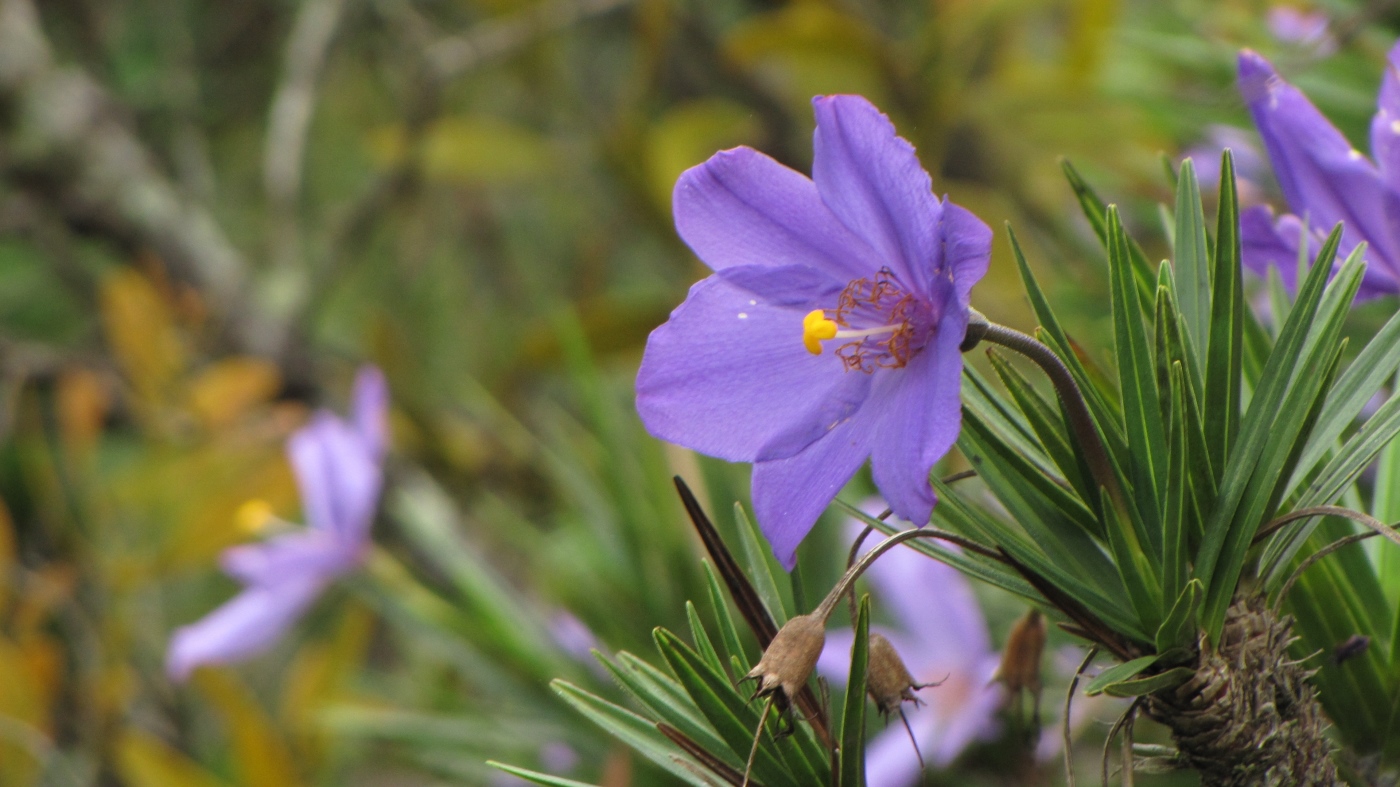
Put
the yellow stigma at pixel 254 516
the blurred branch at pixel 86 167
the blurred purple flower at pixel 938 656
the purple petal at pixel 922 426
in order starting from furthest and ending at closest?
the blurred branch at pixel 86 167 → the yellow stigma at pixel 254 516 → the blurred purple flower at pixel 938 656 → the purple petal at pixel 922 426

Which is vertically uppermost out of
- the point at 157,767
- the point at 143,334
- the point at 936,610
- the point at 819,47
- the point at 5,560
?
the point at 819,47

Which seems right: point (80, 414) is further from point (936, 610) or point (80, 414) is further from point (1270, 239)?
point (1270, 239)

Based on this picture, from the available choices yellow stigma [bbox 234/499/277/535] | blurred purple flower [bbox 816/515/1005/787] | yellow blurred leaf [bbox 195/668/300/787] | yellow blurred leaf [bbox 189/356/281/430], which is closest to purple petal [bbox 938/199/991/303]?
blurred purple flower [bbox 816/515/1005/787]

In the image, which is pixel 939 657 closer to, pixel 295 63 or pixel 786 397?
pixel 786 397

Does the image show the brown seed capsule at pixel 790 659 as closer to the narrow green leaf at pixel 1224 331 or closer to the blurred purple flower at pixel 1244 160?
the narrow green leaf at pixel 1224 331

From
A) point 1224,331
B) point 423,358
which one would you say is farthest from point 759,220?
point 423,358

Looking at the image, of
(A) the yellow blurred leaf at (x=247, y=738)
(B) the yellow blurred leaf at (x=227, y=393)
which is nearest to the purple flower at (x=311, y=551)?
(A) the yellow blurred leaf at (x=247, y=738)

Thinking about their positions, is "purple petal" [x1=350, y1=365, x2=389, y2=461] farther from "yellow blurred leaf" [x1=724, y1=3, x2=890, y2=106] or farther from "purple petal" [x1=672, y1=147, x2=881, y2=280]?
"purple petal" [x1=672, y1=147, x2=881, y2=280]
